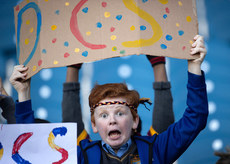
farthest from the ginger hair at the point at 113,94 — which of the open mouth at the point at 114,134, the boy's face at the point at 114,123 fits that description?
the open mouth at the point at 114,134

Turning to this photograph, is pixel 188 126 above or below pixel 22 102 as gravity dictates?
below

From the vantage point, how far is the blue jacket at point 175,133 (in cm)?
126

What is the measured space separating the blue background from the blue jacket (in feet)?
2.49

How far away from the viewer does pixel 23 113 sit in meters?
1.43

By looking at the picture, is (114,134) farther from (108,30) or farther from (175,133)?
(108,30)

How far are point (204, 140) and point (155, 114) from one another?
47cm

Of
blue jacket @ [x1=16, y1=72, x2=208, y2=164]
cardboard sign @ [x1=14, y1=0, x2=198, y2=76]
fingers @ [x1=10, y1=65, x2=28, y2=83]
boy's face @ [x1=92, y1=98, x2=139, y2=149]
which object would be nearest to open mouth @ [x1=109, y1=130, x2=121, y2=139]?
boy's face @ [x1=92, y1=98, x2=139, y2=149]

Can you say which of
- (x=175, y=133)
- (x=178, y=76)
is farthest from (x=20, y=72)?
(x=178, y=76)

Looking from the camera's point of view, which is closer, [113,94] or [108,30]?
[108,30]

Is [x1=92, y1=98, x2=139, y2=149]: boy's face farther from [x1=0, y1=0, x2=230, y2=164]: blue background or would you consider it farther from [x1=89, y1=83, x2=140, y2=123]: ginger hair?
[x1=0, y1=0, x2=230, y2=164]: blue background

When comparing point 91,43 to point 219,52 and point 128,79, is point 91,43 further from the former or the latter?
point 219,52

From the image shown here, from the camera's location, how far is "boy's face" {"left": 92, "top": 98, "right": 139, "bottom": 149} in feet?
4.36

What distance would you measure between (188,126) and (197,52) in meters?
0.32

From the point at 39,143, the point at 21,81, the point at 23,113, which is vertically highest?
the point at 21,81
